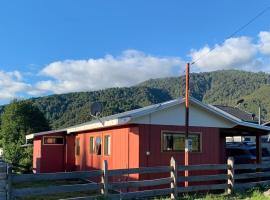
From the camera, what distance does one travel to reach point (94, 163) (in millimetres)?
21047

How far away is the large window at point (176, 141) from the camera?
1677 cm

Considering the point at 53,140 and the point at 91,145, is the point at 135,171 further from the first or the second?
the point at 53,140

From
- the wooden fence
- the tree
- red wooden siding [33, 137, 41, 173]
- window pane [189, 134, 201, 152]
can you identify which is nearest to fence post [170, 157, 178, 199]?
the wooden fence

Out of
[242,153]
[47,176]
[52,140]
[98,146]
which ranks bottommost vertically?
[47,176]

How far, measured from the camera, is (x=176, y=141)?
17047 mm

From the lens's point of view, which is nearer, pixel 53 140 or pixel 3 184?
pixel 3 184

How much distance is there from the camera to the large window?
1677cm

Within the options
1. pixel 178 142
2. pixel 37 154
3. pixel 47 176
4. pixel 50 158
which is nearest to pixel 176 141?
pixel 178 142

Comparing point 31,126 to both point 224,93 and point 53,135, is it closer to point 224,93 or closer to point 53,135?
point 53,135

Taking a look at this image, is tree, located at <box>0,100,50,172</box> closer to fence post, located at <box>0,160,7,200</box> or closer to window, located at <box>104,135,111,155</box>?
window, located at <box>104,135,111,155</box>

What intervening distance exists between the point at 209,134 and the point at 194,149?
0.95m

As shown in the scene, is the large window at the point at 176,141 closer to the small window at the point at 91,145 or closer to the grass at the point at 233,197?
the grass at the point at 233,197

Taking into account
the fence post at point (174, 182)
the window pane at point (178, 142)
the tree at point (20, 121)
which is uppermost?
the tree at point (20, 121)

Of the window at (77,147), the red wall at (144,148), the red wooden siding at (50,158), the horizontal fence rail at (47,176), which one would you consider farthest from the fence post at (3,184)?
the red wooden siding at (50,158)
